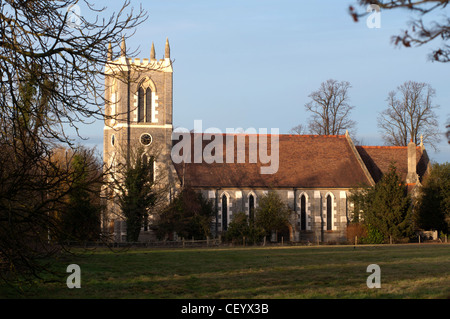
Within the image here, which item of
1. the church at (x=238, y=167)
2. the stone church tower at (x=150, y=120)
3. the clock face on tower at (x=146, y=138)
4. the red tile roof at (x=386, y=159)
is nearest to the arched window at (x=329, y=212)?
the church at (x=238, y=167)

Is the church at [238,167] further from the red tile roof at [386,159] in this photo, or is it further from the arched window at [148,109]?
the red tile roof at [386,159]

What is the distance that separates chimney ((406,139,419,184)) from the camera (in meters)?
50.4

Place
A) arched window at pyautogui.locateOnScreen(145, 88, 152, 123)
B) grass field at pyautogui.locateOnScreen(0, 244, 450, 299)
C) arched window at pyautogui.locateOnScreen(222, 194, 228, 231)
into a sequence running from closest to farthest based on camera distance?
grass field at pyautogui.locateOnScreen(0, 244, 450, 299), arched window at pyautogui.locateOnScreen(222, 194, 228, 231), arched window at pyautogui.locateOnScreen(145, 88, 152, 123)

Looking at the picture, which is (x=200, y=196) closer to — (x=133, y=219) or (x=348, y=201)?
(x=133, y=219)

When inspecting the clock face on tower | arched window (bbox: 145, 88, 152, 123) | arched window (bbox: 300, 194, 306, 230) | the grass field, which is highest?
arched window (bbox: 145, 88, 152, 123)

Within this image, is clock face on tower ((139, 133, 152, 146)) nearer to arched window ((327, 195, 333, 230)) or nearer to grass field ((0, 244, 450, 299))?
arched window ((327, 195, 333, 230))

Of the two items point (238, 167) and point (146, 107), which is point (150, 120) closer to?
point (146, 107)

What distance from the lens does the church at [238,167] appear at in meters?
47.3

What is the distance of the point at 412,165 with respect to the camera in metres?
50.6

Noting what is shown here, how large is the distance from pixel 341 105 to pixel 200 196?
2314cm

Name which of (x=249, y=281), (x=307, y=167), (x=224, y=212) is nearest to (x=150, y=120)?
(x=224, y=212)

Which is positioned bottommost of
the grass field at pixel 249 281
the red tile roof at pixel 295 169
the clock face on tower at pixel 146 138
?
the grass field at pixel 249 281

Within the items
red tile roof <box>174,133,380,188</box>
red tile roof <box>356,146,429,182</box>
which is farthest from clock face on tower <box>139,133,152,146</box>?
red tile roof <box>356,146,429,182</box>
